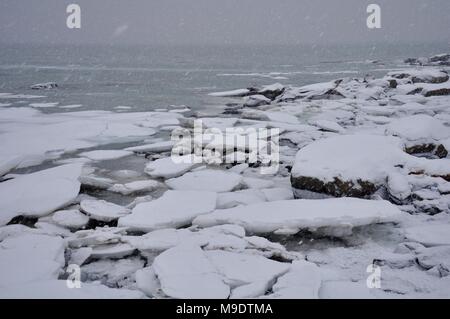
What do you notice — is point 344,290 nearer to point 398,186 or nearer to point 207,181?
point 398,186

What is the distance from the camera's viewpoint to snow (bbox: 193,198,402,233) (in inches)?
148

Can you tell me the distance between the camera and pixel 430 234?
3.62 metres

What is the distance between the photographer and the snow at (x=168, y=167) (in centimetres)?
552

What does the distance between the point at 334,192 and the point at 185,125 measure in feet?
17.6

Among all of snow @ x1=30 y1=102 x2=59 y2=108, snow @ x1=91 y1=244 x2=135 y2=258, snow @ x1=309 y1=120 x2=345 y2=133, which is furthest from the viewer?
snow @ x1=30 y1=102 x2=59 y2=108

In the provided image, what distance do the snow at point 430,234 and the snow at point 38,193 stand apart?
347 cm

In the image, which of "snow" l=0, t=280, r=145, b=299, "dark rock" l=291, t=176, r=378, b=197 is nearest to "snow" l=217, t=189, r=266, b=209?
"dark rock" l=291, t=176, r=378, b=197

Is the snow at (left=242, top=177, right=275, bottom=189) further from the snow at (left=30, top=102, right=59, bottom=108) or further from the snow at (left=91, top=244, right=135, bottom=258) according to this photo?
the snow at (left=30, top=102, right=59, bottom=108)

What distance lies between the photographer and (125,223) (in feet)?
12.6

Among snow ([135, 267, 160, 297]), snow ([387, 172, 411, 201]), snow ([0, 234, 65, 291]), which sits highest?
snow ([387, 172, 411, 201])

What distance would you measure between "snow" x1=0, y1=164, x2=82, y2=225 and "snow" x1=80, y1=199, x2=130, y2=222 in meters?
0.31

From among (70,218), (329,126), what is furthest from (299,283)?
(329,126)

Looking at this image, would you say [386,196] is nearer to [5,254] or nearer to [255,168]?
[255,168]

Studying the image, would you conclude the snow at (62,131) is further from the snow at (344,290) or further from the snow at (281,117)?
the snow at (344,290)
